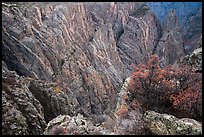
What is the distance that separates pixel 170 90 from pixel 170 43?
8221cm

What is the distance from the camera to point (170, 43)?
104 m

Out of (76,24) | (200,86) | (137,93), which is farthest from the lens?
(76,24)

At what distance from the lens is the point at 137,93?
1049 inches

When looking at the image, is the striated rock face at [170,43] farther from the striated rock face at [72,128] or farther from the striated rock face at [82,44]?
the striated rock face at [72,128]

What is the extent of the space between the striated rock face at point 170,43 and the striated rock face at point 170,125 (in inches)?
3125

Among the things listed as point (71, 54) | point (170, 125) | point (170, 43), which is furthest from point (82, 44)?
point (170, 125)

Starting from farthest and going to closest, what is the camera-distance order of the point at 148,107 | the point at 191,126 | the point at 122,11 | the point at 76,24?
the point at 122,11 → the point at 76,24 → the point at 148,107 → the point at 191,126

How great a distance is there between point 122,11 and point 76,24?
90.8 ft

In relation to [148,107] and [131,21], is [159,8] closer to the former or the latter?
[131,21]

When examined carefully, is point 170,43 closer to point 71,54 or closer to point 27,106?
point 71,54

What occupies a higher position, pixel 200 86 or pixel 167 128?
pixel 200 86

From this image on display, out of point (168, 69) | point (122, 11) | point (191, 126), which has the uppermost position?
point (122, 11)

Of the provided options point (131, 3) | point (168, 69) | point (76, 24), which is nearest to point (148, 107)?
point (168, 69)

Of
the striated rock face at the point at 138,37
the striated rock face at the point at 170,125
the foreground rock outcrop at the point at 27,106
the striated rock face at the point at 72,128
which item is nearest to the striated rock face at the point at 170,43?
the striated rock face at the point at 138,37
